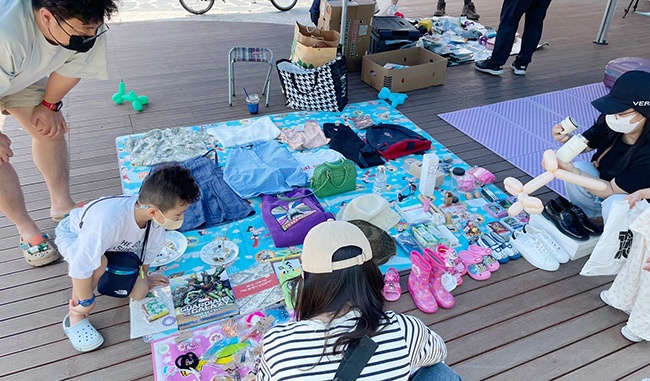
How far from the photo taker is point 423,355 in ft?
4.64

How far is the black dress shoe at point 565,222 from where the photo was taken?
263cm

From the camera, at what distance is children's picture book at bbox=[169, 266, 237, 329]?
218cm

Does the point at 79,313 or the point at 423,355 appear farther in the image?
the point at 79,313

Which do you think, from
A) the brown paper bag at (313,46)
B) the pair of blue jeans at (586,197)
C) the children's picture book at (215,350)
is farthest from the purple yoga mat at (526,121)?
the children's picture book at (215,350)

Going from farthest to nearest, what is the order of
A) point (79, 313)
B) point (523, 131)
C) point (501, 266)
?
point (523, 131) < point (501, 266) < point (79, 313)

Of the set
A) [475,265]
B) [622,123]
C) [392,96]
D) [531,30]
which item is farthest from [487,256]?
[531,30]

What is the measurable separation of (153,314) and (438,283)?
1.44 m

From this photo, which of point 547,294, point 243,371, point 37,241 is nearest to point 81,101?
point 37,241

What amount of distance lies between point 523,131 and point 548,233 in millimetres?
1544

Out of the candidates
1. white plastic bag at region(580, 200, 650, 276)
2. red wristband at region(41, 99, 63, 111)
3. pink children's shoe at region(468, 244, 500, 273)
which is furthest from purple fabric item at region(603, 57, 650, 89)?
red wristband at region(41, 99, 63, 111)

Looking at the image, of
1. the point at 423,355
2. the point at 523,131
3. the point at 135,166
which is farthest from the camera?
the point at 523,131

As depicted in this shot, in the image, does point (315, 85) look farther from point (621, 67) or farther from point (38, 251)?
point (621, 67)

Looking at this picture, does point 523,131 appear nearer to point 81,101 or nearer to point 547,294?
point 547,294

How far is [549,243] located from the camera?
2.68 m
